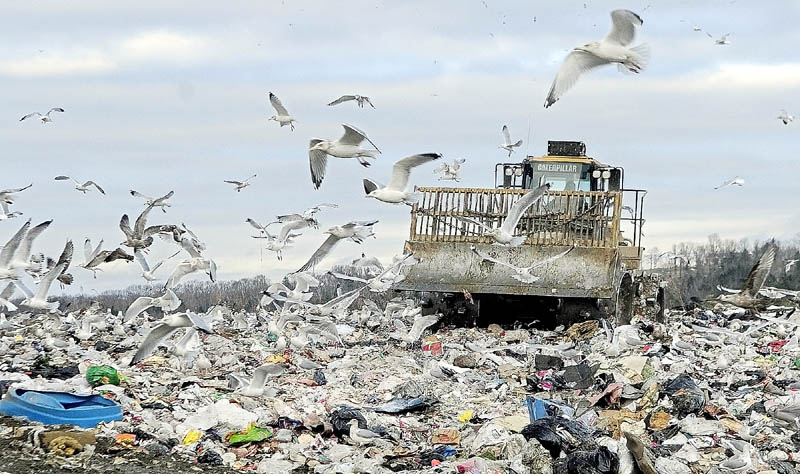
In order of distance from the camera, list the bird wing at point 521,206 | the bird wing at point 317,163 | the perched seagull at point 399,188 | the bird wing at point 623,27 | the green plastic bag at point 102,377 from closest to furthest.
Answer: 1. the bird wing at point 623,27
2. the green plastic bag at point 102,377
3. the perched seagull at point 399,188
4. the bird wing at point 317,163
5. the bird wing at point 521,206

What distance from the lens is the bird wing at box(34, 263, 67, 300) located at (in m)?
10.5

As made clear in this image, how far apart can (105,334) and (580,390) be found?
254 inches

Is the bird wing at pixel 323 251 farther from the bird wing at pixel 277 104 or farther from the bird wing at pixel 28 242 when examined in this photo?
the bird wing at pixel 28 242

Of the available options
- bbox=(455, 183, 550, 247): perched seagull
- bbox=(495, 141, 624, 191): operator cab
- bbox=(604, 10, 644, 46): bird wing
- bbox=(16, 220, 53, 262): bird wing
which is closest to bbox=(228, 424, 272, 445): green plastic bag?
bbox=(455, 183, 550, 247): perched seagull

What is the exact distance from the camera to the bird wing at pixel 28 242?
9.90 meters

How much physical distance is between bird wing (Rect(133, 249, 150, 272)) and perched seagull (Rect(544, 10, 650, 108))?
5052 millimetres

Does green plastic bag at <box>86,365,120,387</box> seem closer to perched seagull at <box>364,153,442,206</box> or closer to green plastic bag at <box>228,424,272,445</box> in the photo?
green plastic bag at <box>228,424,272,445</box>

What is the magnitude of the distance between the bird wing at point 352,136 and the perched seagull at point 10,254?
3192 mm

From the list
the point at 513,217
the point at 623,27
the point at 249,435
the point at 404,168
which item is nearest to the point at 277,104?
the point at 404,168

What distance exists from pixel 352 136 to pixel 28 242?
346 centimetres

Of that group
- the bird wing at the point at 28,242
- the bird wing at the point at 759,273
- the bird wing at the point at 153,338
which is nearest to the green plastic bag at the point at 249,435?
the bird wing at the point at 153,338

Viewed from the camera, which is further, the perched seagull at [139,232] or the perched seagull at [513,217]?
the perched seagull at [139,232]

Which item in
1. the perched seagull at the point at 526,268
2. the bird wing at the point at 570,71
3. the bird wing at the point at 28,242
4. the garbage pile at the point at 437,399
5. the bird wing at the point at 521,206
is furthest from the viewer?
the perched seagull at the point at 526,268

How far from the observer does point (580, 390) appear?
8945 mm
